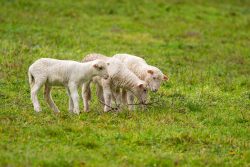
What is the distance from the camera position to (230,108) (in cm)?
1505

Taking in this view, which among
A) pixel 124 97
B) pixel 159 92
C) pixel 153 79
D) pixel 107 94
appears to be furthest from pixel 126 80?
pixel 159 92

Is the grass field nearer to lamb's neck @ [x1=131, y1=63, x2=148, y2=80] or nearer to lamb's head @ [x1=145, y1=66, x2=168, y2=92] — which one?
lamb's head @ [x1=145, y1=66, x2=168, y2=92]

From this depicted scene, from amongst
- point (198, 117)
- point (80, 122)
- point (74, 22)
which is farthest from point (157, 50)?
point (80, 122)

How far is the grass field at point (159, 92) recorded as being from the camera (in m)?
10.8

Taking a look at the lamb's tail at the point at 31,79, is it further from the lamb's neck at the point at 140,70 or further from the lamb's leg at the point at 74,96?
the lamb's neck at the point at 140,70

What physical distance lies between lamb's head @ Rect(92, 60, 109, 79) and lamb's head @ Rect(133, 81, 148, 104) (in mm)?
893

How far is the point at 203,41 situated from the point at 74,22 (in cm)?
582

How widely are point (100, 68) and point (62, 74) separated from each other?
83 centimetres

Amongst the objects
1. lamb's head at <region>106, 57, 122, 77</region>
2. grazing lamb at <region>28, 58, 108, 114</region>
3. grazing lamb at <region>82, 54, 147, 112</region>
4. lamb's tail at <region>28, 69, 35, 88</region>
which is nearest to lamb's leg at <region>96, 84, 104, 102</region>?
grazing lamb at <region>82, 54, 147, 112</region>

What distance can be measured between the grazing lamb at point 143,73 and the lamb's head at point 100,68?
49.1 inches

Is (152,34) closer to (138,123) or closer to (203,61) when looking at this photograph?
(203,61)

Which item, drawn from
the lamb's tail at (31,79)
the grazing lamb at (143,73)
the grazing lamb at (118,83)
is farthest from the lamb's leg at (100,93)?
the lamb's tail at (31,79)

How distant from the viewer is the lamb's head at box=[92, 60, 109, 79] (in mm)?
13555

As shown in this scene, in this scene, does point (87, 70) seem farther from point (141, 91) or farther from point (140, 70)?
point (140, 70)
